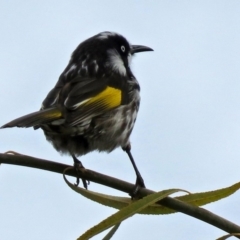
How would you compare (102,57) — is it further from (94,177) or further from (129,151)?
(94,177)

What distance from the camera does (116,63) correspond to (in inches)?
232

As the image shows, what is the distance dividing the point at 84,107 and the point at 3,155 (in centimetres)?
220

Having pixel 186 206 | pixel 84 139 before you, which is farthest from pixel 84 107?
pixel 186 206

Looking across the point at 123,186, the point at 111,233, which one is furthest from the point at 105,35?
the point at 111,233

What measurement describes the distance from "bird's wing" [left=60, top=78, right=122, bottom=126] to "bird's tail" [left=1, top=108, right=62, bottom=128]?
0.39ft

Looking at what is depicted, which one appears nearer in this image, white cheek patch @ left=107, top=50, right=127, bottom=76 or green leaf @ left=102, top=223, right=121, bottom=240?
green leaf @ left=102, top=223, right=121, bottom=240

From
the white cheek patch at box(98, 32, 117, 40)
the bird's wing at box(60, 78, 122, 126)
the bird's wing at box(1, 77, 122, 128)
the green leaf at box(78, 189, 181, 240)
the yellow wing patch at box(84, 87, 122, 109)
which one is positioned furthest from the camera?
the white cheek patch at box(98, 32, 117, 40)

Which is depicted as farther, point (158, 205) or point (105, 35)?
point (105, 35)

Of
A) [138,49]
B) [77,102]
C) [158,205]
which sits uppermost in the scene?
[138,49]

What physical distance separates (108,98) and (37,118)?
1.29 m

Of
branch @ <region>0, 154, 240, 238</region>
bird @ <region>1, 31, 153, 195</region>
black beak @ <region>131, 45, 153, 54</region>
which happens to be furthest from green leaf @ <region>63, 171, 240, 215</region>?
black beak @ <region>131, 45, 153, 54</region>

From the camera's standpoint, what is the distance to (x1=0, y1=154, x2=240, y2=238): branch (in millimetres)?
1986

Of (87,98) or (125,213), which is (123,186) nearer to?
(125,213)

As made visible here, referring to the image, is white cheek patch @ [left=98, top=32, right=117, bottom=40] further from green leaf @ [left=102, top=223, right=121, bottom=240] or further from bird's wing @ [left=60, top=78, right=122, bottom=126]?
green leaf @ [left=102, top=223, right=121, bottom=240]
